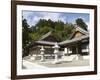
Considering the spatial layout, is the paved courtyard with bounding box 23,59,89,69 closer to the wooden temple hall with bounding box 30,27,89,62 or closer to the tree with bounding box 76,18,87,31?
the wooden temple hall with bounding box 30,27,89,62

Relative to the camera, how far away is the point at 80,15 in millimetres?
2059

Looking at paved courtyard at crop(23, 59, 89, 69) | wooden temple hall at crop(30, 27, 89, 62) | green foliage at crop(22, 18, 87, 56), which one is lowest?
paved courtyard at crop(23, 59, 89, 69)

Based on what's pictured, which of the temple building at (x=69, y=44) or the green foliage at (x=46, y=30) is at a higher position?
the green foliage at (x=46, y=30)

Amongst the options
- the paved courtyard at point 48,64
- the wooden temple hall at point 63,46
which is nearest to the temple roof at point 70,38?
the wooden temple hall at point 63,46

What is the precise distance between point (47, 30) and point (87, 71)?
58 cm

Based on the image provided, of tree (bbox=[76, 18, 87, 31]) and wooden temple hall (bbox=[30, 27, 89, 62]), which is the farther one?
tree (bbox=[76, 18, 87, 31])

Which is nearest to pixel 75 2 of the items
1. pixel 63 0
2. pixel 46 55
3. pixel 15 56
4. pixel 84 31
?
pixel 63 0

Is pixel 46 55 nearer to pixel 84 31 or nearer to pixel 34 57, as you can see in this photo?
pixel 34 57

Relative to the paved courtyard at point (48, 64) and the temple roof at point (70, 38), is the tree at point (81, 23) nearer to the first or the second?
the temple roof at point (70, 38)

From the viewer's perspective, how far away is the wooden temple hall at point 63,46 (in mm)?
1947

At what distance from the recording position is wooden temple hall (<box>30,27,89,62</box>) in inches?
76.7

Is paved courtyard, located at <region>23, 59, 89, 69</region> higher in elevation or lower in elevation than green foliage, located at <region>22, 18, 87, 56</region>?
lower

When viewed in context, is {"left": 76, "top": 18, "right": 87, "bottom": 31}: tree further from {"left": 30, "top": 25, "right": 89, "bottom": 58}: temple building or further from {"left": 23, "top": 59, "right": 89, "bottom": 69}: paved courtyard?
{"left": 23, "top": 59, "right": 89, "bottom": 69}: paved courtyard

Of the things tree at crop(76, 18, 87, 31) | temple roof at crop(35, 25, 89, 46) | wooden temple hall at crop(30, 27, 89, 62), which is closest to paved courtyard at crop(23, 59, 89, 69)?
wooden temple hall at crop(30, 27, 89, 62)
